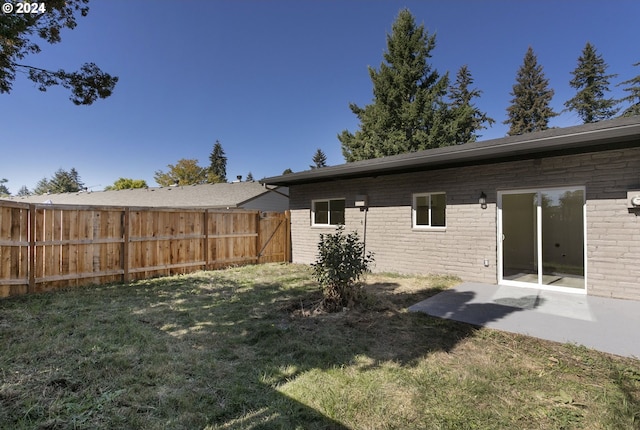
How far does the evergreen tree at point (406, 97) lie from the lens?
20609 mm

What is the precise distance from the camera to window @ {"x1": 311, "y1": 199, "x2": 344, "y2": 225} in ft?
30.7

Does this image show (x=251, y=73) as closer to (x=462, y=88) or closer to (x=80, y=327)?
(x=80, y=327)

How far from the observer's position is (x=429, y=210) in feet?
24.6

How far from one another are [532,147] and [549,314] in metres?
2.88

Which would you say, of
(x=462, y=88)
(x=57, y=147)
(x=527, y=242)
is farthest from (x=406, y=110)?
(x=57, y=147)

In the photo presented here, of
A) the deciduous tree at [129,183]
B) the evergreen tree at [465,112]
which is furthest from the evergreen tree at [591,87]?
the deciduous tree at [129,183]

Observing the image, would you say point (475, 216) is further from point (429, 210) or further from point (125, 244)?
point (125, 244)

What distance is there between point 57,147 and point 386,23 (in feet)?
91.4

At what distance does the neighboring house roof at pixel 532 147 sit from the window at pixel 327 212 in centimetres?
126

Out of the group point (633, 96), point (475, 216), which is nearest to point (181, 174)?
point (475, 216)

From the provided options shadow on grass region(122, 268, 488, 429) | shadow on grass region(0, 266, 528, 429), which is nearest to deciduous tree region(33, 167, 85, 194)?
shadow on grass region(0, 266, 528, 429)

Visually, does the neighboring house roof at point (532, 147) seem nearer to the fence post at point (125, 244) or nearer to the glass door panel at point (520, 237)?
the glass door panel at point (520, 237)

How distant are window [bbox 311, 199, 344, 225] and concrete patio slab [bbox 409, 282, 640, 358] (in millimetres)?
4302

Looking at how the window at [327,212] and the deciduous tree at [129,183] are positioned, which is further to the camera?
the deciduous tree at [129,183]
